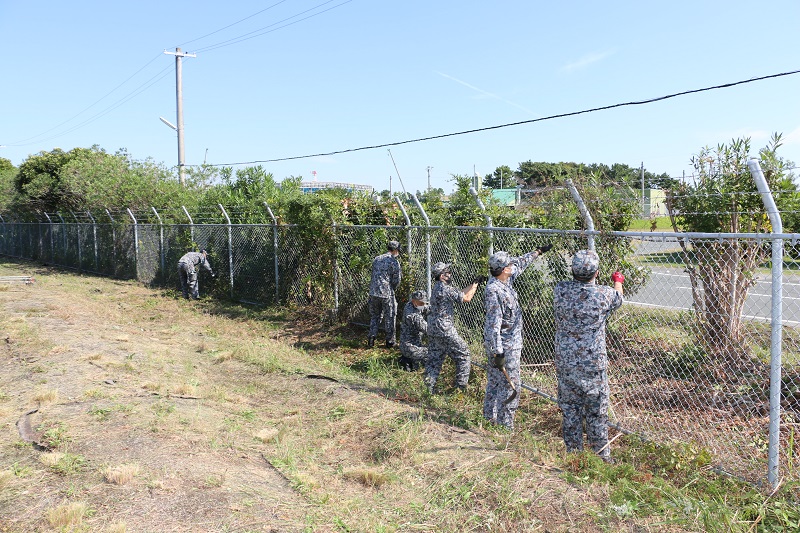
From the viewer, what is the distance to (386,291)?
26.5 feet

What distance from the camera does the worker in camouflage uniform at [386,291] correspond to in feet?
26.3

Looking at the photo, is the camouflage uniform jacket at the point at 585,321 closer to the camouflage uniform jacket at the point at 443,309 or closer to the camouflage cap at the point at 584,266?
the camouflage cap at the point at 584,266

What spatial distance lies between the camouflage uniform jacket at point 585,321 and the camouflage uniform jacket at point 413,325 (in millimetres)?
2814

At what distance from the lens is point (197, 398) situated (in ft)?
19.0

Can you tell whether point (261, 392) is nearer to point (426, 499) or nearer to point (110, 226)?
point (426, 499)

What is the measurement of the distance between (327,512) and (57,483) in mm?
1770

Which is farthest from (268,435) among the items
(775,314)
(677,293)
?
(677,293)

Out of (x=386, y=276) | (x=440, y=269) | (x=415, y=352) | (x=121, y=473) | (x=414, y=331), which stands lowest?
(x=121, y=473)

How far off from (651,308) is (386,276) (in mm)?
3573

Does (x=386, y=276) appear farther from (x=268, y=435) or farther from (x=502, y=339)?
(x=268, y=435)

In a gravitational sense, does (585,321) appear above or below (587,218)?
below

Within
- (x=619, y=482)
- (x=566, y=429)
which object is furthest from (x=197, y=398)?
(x=619, y=482)

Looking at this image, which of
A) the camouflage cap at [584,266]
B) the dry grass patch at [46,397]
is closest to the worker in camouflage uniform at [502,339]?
the camouflage cap at [584,266]

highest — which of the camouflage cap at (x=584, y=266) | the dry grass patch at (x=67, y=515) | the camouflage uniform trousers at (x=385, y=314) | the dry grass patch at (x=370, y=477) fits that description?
the camouflage cap at (x=584, y=266)
